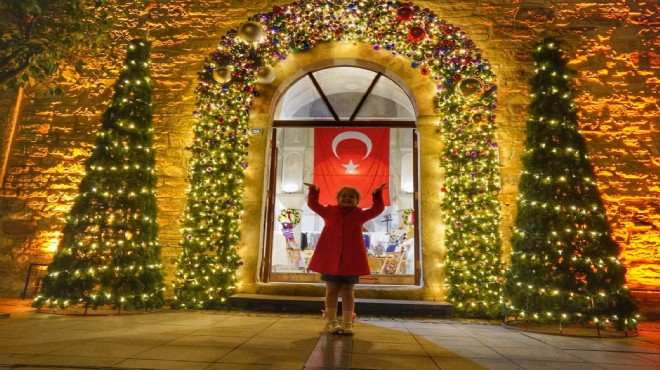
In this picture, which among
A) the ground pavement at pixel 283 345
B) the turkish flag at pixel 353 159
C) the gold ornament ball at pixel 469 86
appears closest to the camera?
the ground pavement at pixel 283 345

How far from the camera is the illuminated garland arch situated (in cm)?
493

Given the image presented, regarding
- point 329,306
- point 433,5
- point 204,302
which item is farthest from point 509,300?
point 433,5

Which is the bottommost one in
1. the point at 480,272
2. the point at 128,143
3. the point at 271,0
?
the point at 480,272

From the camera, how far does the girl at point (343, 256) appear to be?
329 centimetres

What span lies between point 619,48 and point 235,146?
5874mm

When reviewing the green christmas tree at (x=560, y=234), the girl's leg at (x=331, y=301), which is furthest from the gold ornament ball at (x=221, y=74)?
the green christmas tree at (x=560, y=234)

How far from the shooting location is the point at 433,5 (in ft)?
19.9

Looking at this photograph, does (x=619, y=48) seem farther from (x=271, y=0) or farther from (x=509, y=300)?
(x=271, y=0)

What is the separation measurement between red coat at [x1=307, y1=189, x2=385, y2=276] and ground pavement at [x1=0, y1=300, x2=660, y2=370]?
0.57 m

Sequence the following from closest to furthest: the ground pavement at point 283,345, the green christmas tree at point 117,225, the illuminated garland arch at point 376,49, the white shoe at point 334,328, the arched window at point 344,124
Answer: the ground pavement at point 283,345 < the white shoe at point 334,328 < the green christmas tree at point 117,225 < the illuminated garland arch at point 376,49 < the arched window at point 344,124

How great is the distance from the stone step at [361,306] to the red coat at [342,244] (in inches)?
55.6

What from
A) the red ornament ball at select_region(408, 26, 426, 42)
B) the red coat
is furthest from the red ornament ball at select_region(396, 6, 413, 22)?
the red coat

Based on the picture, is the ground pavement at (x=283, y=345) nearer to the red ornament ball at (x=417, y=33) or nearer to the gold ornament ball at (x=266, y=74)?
the gold ornament ball at (x=266, y=74)

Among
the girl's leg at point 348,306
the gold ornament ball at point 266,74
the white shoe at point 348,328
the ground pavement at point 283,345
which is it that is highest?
the gold ornament ball at point 266,74
